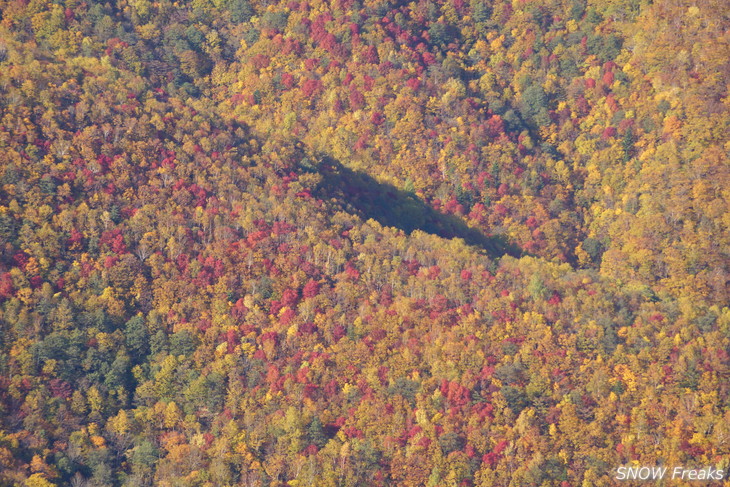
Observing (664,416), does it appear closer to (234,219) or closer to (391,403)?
(391,403)

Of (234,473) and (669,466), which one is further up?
(669,466)

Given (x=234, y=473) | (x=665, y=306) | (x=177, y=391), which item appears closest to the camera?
(x=234, y=473)

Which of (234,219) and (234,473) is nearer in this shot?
(234,473)

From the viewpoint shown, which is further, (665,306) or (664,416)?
(665,306)

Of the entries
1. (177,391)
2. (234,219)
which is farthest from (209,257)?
(177,391)

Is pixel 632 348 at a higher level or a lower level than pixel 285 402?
higher

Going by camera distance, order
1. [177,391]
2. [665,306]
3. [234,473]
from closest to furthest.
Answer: [234,473] → [177,391] → [665,306]

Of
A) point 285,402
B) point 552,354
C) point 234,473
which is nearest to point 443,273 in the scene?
point 552,354

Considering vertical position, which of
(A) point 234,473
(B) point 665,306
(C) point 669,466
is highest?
(B) point 665,306

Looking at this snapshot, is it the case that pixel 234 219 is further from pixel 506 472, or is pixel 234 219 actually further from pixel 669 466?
pixel 669 466
